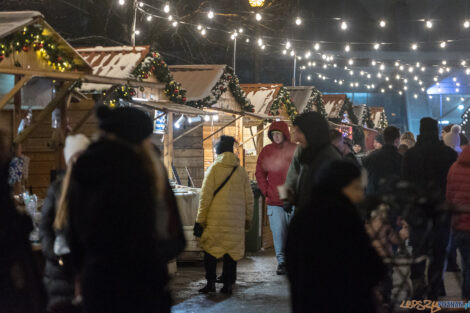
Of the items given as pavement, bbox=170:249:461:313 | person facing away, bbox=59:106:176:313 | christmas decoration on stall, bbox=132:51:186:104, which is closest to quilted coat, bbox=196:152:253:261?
pavement, bbox=170:249:461:313

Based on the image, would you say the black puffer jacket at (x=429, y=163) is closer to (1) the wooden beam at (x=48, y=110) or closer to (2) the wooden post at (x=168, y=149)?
(1) the wooden beam at (x=48, y=110)

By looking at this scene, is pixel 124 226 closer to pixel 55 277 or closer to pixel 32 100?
pixel 55 277

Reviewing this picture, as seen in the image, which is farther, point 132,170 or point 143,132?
point 143,132

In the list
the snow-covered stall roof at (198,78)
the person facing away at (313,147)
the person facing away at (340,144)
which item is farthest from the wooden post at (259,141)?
the person facing away at (313,147)

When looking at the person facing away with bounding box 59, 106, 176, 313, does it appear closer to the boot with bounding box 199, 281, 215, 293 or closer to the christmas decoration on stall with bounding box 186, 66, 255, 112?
the boot with bounding box 199, 281, 215, 293

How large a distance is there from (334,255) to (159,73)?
35.8 ft

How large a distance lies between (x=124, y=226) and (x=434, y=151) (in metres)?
5.95

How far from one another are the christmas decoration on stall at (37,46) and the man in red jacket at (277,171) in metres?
3.16

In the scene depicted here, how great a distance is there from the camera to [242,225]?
9.88 m

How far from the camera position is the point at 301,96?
25094mm

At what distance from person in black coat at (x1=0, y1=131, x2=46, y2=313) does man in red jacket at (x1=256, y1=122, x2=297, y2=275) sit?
6744 millimetres

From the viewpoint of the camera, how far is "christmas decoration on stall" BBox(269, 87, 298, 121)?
69.2ft

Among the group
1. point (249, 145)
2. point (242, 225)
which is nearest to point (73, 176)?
point (242, 225)

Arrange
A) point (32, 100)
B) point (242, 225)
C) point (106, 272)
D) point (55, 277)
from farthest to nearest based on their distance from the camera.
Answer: point (32, 100) → point (242, 225) → point (55, 277) → point (106, 272)
